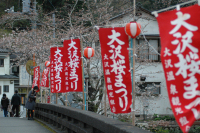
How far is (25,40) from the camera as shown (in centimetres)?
2602

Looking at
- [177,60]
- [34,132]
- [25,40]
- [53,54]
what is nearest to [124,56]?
[177,60]

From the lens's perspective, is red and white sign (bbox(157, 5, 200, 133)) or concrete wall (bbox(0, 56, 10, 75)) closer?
red and white sign (bbox(157, 5, 200, 133))

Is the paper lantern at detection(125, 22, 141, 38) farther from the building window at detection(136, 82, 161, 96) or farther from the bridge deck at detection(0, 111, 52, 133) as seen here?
the building window at detection(136, 82, 161, 96)

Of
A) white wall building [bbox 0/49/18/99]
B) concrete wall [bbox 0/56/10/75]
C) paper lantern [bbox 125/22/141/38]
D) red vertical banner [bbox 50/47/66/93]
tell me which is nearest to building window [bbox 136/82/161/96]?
red vertical banner [bbox 50/47/66/93]

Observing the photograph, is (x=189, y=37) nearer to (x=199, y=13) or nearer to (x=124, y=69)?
(x=199, y=13)

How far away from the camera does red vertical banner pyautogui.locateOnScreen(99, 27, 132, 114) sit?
650cm

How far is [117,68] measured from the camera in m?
6.69

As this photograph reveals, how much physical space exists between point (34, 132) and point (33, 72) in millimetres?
9540

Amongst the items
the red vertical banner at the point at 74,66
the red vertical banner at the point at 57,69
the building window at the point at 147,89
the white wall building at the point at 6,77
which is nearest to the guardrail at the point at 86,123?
the red vertical banner at the point at 74,66

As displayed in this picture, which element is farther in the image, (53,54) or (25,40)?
(25,40)

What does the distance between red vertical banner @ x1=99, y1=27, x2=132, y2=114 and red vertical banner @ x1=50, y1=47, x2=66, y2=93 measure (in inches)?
233

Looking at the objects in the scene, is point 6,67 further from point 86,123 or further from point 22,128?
point 86,123

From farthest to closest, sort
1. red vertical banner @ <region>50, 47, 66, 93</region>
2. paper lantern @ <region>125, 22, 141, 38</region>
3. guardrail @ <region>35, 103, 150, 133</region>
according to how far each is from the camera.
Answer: red vertical banner @ <region>50, 47, 66, 93</region> → paper lantern @ <region>125, 22, 141, 38</region> → guardrail @ <region>35, 103, 150, 133</region>

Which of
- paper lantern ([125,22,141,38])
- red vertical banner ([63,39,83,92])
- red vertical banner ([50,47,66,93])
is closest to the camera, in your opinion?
paper lantern ([125,22,141,38])
